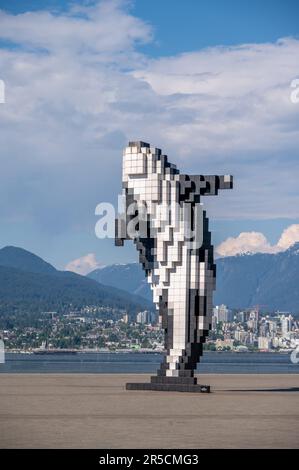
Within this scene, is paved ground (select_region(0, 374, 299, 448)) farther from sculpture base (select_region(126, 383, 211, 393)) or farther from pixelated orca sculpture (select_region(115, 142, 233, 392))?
pixelated orca sculpture (select_region(115, 142, 233, 392))

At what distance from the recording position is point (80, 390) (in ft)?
159

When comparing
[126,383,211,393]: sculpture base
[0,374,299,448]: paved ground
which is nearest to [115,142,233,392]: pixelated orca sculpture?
[126,383,211,393]: sculpture base

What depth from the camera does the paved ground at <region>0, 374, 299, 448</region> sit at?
2814 centimetres

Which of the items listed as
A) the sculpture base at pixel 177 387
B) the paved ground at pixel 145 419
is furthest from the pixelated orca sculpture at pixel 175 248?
the paved ground at pixel 145 419

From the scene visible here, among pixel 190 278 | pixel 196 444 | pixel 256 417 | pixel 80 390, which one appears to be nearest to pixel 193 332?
pixel 190 278

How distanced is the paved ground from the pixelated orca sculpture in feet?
5.17

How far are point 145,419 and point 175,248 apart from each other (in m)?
12.2

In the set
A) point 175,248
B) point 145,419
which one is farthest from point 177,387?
point 145,419

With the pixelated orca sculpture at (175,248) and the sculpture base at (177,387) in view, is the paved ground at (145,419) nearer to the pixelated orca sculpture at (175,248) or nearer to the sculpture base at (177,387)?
the sculpture base at (177,387)

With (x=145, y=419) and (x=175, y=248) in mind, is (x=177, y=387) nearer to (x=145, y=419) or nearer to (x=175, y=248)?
(x=175, y=248)

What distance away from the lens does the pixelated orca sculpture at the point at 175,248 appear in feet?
146

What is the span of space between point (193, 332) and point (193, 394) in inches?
80.9

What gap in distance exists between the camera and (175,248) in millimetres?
44750

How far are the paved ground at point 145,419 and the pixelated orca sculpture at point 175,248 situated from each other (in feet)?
5.17
